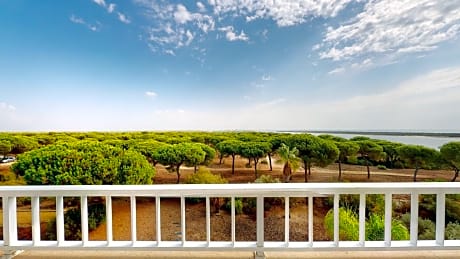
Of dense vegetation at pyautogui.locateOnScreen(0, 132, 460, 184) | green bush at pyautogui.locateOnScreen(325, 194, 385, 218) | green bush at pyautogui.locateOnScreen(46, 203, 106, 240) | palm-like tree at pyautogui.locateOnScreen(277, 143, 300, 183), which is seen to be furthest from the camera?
palm-like tree at pyautogui.locateOnScreen(277, 143, 300, 183)

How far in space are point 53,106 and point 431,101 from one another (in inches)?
394

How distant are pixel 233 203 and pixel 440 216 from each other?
1.26 m

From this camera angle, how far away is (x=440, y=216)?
4.85ft

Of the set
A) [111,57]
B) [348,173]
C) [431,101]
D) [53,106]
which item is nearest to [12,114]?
[53,106]

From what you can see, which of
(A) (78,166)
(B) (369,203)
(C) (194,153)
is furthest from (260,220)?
(C) (194,153)

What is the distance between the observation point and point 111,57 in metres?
8.12

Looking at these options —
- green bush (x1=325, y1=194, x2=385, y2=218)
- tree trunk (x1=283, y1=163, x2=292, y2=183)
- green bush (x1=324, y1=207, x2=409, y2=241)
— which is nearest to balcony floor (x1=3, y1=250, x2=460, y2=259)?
green bush (x1=324, y1=207, x2=409, y2=241)

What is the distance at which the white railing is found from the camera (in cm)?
144

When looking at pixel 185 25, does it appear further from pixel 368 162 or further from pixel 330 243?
pixel 368 162

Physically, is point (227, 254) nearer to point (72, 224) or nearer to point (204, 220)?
point (72, 224)

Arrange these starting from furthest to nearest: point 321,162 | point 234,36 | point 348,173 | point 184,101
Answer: point 348,173 < point 321,162 < point 184,101 < point 234,36

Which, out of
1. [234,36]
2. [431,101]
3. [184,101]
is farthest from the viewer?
[184,101]

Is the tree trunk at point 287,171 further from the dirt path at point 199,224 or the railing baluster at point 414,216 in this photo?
the railing baluster at point 414,216

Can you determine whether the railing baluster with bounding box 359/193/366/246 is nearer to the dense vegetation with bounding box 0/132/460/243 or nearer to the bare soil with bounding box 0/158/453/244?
the dense vegetation with bounding box 0/132/460/243
